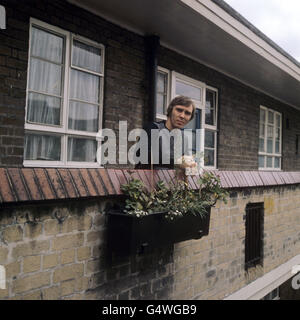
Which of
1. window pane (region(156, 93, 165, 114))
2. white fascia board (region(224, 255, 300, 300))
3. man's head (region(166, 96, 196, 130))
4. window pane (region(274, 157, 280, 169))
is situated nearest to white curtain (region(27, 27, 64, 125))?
man's head (region(166, 96, 196, 130))

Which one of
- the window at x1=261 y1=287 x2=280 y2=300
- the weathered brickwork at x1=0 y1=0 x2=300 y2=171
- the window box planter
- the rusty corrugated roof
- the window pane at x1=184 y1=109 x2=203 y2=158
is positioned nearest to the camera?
the rusty corrugated roof

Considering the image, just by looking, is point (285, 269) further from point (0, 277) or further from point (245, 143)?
point (0, 277)

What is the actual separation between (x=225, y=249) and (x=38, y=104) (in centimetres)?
336

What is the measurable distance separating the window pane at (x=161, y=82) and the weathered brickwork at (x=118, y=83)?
0.60 feet

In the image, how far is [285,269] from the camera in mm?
7324

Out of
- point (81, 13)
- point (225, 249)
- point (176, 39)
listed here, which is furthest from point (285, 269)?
→ point (81, 13)

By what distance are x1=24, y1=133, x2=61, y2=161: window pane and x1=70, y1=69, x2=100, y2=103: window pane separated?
0.72m

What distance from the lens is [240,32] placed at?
566 centimetres

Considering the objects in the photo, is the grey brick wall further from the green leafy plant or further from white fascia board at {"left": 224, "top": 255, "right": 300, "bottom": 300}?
the green leafy plant

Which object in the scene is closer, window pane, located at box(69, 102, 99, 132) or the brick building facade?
the brick building facade

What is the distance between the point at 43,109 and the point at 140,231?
2.25 metres

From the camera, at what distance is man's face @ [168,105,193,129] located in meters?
4.12

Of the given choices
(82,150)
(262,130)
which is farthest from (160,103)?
(262,130)

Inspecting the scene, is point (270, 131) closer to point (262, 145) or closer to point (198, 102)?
point (262, 145)
